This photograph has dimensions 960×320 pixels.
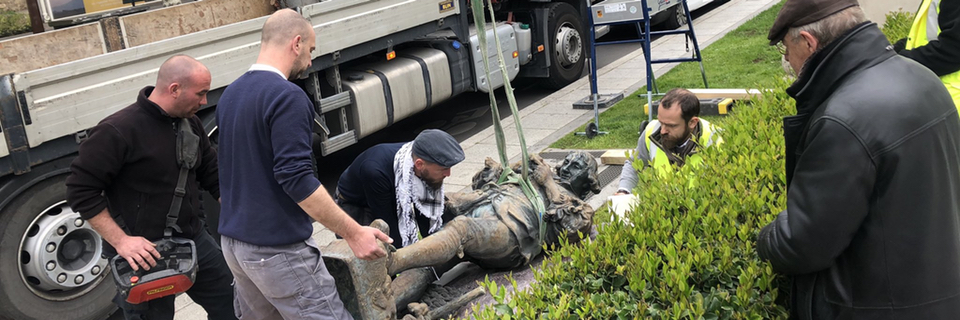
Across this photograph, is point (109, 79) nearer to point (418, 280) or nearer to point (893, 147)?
point (418, 280)

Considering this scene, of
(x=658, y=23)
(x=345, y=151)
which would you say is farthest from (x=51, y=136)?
(x=658, y=23)

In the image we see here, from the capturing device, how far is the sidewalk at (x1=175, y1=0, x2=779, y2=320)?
6.89 meters

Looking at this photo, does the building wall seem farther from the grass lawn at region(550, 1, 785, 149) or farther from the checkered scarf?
the checkered scarf

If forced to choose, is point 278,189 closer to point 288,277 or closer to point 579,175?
point 288,277

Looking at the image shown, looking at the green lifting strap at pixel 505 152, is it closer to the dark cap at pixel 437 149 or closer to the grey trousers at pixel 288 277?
the dark cap at pixel 437 149

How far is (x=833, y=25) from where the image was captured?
2252 millimetres

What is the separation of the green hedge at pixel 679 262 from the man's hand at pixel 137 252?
5.95ft

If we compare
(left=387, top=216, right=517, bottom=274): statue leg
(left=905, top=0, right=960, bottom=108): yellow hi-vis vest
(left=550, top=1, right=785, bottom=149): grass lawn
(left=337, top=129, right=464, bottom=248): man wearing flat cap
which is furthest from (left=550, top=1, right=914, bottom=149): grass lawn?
(left=337, top=129, right=464, bottom=248): man wearing flat cap

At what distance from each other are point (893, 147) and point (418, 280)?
2.72 meters

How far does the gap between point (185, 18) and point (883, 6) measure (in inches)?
300

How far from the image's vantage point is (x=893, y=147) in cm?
212

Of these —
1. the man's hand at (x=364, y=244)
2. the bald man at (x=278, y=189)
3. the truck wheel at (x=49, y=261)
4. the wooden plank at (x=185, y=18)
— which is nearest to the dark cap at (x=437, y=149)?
the bald man at (x=278, y=189)

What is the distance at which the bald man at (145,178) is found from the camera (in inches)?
149

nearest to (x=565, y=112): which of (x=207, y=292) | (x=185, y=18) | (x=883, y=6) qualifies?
(x=883, y=6)
